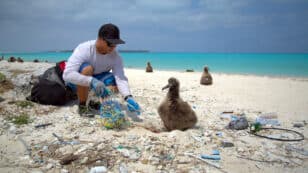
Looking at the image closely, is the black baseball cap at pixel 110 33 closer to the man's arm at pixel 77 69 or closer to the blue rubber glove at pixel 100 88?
the man's arm at pixel 77 69

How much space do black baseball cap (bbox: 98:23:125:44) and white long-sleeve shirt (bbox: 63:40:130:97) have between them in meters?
0.48

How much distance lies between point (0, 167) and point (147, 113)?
293 cm

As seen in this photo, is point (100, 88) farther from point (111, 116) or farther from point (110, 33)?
point (110, 33)

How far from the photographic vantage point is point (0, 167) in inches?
112

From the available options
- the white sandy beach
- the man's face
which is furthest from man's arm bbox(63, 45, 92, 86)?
the white sandy beach

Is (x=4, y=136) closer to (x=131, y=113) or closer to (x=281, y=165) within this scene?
(x=131, y=113)

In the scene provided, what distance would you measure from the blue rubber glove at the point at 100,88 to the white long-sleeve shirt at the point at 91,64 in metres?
0.12

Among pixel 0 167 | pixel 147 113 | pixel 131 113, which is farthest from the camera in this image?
pixel 147 113

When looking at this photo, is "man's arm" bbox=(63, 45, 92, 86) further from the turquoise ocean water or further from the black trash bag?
the turquoise ocean water

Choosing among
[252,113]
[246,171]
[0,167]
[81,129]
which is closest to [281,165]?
[246,171]

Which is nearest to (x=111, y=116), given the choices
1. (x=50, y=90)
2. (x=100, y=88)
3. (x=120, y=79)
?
(x=100, y=88)

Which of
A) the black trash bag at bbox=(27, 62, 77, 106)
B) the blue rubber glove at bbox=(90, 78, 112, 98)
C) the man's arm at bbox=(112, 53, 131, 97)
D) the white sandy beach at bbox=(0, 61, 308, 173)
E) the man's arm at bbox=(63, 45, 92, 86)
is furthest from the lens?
the black trash bag at bbox=(27, 62, 77, 106)

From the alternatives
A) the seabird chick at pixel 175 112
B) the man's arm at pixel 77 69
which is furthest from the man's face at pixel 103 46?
the seabird chick at pixel 175 112

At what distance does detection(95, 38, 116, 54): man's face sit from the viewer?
4191 millimetres
